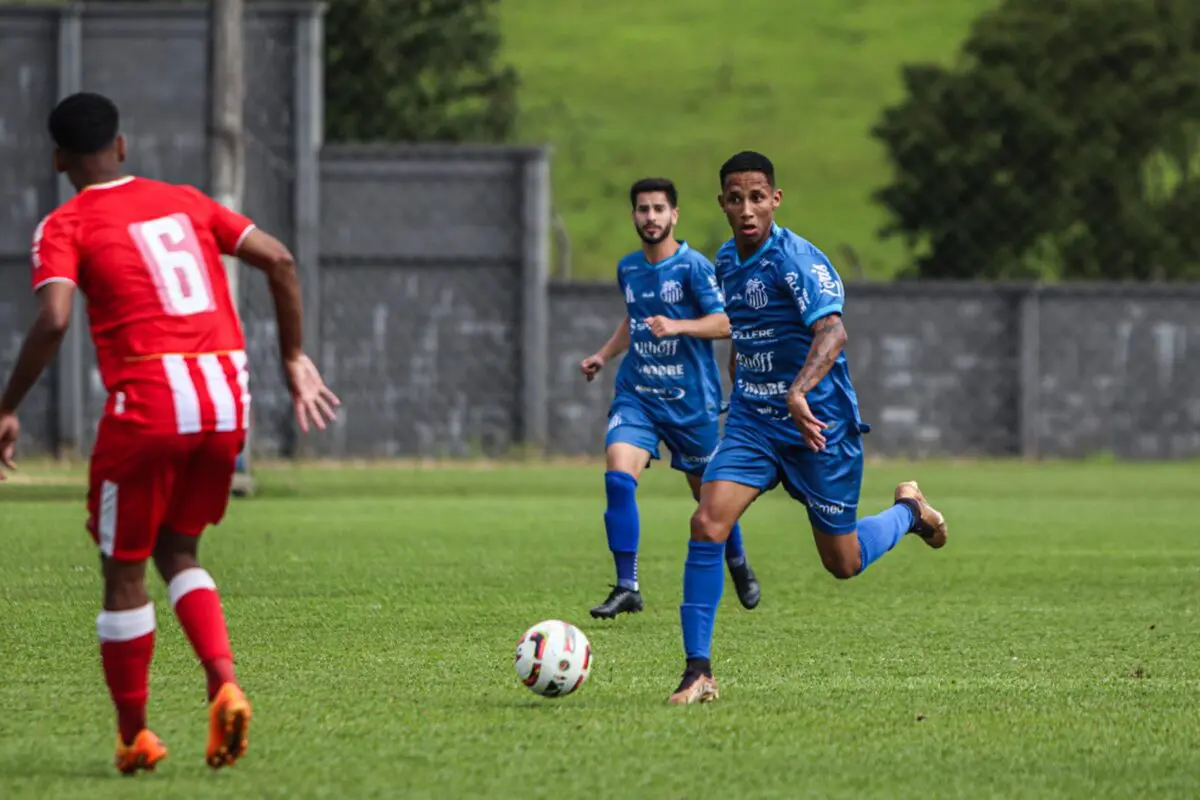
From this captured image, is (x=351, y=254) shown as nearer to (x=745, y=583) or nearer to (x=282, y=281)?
(x=745, y=583)

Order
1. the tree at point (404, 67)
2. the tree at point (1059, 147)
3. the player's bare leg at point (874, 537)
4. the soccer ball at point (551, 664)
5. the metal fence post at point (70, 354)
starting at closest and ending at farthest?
the soccer ball at point (551, 664)
the player's bare leg at point (874, 537)
the metal fence post at point (70, 354)
the tree at point (404, 67)
the tree at point (1059, 147)

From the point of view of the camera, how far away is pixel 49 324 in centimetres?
641

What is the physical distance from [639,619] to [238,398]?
4.71 m

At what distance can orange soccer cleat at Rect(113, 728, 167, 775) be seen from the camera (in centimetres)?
651

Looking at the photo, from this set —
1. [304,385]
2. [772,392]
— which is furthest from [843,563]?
[304,385]

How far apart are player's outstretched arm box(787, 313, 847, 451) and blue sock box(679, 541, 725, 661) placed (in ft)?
1.74

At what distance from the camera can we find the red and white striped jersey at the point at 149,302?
652cm

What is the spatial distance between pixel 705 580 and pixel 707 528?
0.19 metres

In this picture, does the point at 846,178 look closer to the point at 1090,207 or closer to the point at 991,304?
the point at 1090,207

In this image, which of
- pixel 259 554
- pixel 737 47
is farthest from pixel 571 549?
pixel 737 47

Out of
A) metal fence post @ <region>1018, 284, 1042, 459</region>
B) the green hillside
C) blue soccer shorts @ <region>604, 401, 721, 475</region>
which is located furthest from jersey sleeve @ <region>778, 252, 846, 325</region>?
the green hillside

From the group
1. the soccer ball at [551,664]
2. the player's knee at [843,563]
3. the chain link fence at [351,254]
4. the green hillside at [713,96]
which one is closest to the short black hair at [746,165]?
the player's knee at [843,563]

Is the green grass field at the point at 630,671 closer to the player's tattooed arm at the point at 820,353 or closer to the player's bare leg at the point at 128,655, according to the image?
the player's bare leg at the point at 128,655

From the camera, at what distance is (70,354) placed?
28047 mm
